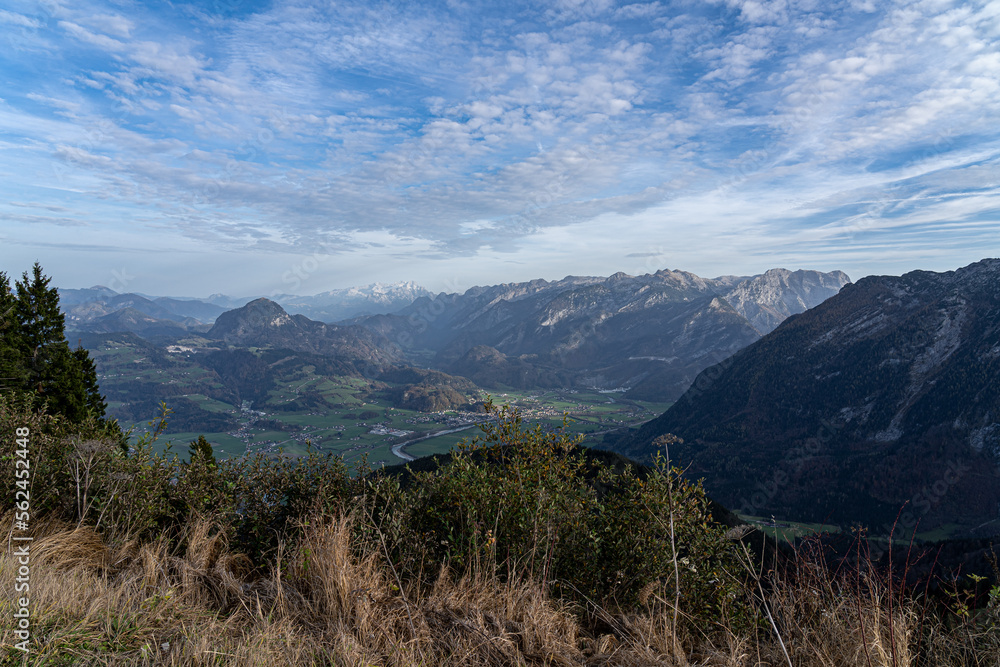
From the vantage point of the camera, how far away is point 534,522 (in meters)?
7.98

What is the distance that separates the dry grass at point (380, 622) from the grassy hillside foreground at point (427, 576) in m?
0.03

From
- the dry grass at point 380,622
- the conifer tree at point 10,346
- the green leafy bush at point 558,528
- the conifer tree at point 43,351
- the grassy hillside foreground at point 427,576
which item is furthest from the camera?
the conifer tree at point 43,351

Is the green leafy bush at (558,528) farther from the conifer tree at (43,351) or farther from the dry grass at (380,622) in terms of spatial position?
the conifer tree at (43,351)

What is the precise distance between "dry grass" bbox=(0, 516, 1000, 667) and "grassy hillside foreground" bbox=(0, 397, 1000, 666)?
0.03 metres

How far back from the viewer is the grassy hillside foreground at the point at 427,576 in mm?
5734

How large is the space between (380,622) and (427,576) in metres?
1.53

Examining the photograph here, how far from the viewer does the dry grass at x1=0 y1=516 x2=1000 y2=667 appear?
5410mm

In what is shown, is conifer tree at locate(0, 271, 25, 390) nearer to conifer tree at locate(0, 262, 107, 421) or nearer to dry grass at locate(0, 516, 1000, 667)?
conifer tree at locate(0, 262, 107, 421)

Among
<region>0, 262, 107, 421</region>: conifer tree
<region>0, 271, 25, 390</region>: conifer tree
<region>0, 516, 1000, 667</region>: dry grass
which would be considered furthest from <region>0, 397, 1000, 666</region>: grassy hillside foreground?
<region>0, 262, 107, 421</region>: conifer tree

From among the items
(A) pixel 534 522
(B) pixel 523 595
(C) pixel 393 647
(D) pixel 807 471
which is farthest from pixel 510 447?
(D) pixel 807 471

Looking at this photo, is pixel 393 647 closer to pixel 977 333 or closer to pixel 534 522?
pixel 534 522

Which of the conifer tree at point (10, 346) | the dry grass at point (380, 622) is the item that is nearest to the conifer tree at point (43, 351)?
the conifer tree at point (10, 346)

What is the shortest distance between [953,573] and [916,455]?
222598mm

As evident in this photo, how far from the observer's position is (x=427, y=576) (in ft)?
25.4
